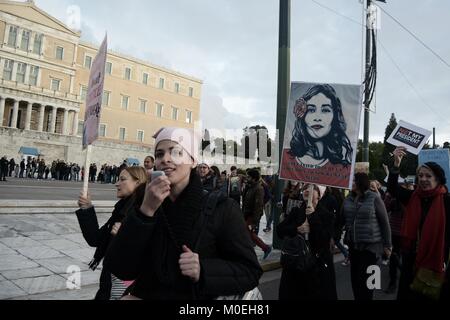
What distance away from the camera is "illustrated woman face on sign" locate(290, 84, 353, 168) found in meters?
4.24

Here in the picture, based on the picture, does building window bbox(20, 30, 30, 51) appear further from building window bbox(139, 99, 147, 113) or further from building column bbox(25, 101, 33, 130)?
building window bbox(139, 99, 147, 113)

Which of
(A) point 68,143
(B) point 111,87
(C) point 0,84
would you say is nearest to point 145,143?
(B) point 111,87

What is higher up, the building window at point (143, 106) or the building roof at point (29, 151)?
the building window at point (143, 106)

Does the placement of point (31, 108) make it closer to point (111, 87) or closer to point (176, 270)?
point (111, 87)

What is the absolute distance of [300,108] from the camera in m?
4.66

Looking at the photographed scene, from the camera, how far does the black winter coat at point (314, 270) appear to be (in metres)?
3.32

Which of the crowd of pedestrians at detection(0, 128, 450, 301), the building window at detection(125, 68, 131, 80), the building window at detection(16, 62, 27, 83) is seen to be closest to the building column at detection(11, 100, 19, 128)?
the building window at detection(16, 62, 27, 83)

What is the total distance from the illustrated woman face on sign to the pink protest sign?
2466 millimetres

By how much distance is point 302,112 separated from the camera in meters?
4.63

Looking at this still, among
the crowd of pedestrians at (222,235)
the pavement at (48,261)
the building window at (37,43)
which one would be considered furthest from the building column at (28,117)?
the crowd of pedestrians at (222,235)

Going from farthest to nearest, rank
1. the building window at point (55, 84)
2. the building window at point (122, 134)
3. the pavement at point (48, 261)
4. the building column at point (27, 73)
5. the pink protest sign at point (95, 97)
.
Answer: the building window at point (122, 134), the building window at point (55, 84), the building column at point (27, 73), the pavement at point (48, 261), the pink protest sign at point (95, 97)

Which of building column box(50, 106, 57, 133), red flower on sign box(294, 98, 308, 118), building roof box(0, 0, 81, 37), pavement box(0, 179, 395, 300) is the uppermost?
building roof box(0, 0, 81, 37)

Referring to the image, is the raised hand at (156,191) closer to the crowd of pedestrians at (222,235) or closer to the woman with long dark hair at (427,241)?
the crowd of pedestrians at (222,235)

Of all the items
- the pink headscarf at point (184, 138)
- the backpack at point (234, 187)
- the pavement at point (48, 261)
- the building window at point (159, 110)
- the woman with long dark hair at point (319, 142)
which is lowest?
the pavement at point (48, 261)
